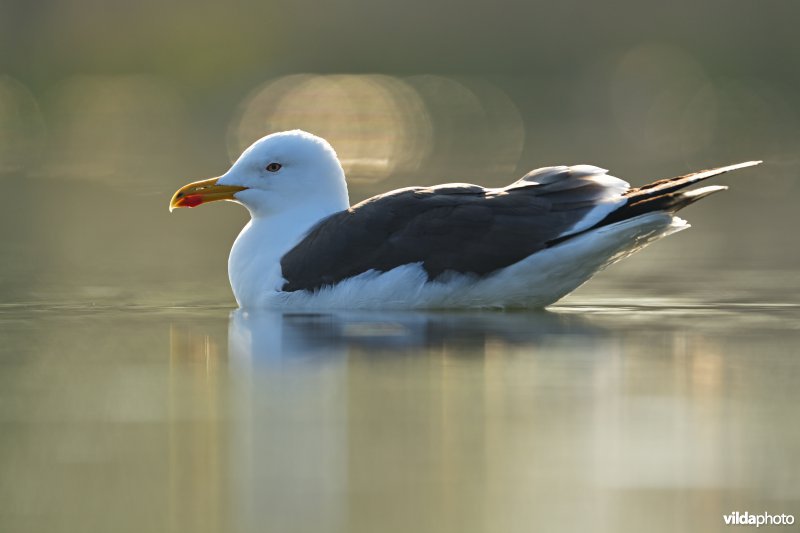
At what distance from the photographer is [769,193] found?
1928 cm

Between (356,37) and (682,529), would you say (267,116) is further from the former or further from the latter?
(682,529)

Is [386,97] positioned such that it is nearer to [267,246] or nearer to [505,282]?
[267,246]

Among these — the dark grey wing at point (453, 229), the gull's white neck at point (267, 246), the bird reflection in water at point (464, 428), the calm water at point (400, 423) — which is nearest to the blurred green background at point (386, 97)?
the gull's white neck at point (267, 246)

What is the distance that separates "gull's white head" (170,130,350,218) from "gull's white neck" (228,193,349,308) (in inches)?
1.1

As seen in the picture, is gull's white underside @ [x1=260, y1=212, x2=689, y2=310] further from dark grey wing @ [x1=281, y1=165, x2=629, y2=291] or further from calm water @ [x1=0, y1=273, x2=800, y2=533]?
calm water @ [x1=0, y1=273, x2=800, y2=533]

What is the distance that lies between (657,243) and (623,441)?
889 centimetres

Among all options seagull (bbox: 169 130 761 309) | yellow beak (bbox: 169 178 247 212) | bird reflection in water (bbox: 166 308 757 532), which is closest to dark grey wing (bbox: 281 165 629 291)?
seagull (bbox: 169 130 761 309)

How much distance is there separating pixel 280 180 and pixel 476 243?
5.71 feet

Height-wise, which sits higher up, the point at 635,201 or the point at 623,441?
the point at 635,201

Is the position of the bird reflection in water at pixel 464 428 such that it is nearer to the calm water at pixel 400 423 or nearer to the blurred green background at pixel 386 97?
the calm water at pixel 400 423

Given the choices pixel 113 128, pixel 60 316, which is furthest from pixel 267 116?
pixel 60 316

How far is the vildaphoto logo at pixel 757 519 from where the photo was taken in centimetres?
593

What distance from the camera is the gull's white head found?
1155 centimetres

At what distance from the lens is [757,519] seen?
5.97 m
